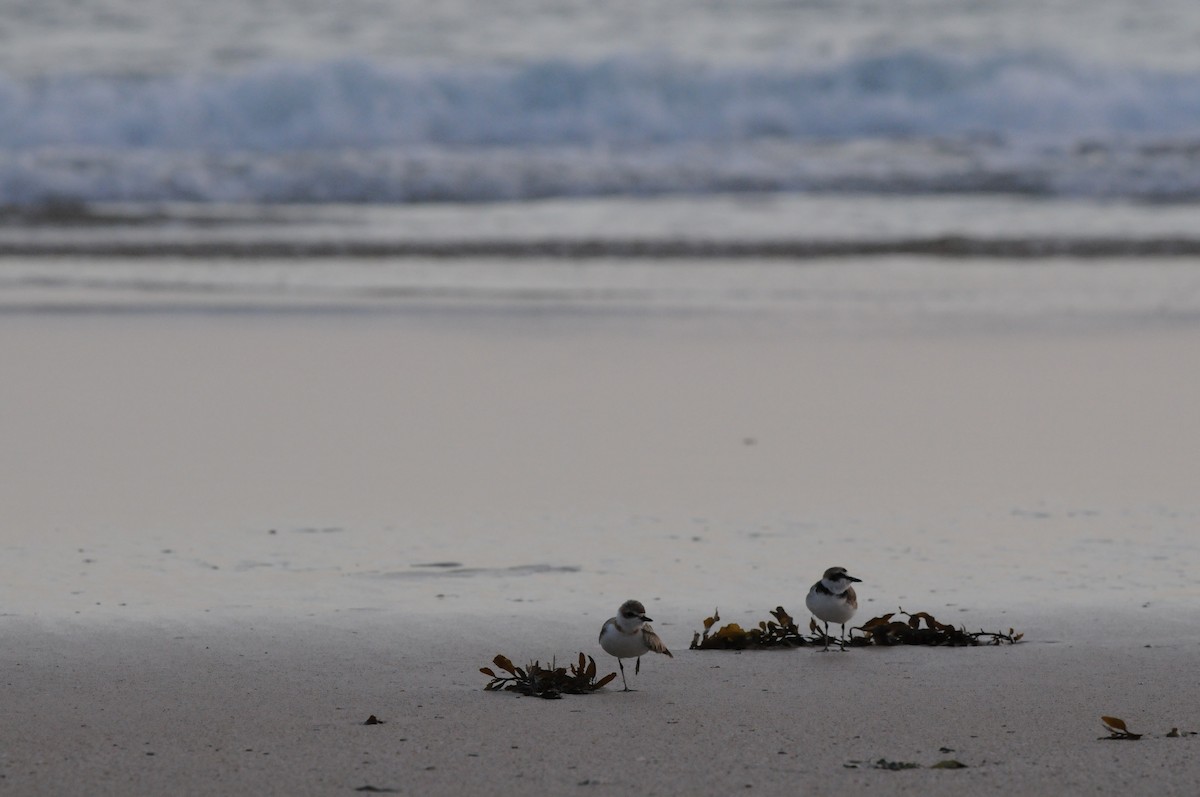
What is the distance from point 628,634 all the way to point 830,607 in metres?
0.60

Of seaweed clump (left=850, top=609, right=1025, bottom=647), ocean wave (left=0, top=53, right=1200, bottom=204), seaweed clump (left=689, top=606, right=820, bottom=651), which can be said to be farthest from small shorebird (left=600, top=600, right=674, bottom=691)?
ocean wave (left=0, top=53, right=1200, bottom=204)

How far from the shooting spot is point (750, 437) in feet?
22.5

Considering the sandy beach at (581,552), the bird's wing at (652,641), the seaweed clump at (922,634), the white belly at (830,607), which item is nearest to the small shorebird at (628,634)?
the bird's wing at (652,641)

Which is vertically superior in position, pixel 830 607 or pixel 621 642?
pixel 830 607

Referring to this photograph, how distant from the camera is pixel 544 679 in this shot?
3.76 metres

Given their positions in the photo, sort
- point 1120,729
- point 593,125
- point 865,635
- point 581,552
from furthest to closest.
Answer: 1. point 593,125
2. point 581,552
3. point 865,635
4. point 1120,729

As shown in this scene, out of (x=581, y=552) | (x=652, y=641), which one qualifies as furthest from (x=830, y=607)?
(x=581, y=552)

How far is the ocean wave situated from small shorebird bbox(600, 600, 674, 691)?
16.6 meters

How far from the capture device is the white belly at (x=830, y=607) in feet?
13.4

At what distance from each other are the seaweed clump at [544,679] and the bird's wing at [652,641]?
10 cm

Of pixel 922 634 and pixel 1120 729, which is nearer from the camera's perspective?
pixel 1120 729

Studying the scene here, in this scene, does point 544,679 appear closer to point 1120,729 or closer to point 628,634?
point 628,634

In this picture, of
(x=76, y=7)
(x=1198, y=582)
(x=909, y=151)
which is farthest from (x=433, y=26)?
(x=1198, y=582)

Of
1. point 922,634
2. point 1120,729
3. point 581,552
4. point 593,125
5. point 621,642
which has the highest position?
point 593,125
